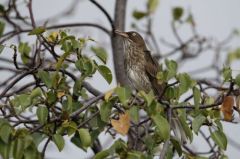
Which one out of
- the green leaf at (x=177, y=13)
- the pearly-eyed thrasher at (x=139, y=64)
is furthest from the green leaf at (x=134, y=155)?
the green leaf at (x=177, y=13)

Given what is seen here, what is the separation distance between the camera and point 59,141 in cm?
279

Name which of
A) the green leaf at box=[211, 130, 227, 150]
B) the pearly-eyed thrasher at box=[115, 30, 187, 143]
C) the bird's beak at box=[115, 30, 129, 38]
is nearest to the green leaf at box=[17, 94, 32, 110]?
the green leaf at box=[211, 130, 227, 150]

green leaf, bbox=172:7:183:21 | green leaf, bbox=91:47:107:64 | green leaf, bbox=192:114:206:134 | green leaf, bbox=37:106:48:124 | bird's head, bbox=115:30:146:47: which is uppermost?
green leaf, bbox=172:7:183:21

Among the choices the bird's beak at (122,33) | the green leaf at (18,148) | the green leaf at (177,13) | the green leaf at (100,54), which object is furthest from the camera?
the green leaf at (177,13)

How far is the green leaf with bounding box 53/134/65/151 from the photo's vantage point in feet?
9.08

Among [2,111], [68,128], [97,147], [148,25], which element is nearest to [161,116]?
[68,128]

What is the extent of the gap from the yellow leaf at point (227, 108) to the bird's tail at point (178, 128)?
21cm

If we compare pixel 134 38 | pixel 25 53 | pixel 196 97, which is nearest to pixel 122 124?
pixel 196 97

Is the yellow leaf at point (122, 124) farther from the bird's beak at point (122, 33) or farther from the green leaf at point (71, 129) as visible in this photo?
the bird's beak at point (122, 33)

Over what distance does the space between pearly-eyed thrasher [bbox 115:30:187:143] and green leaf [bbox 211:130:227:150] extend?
56.4 inches

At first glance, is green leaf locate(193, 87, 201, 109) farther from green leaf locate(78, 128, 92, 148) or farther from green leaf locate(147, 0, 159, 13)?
green leaf locate(147, 0, 159, 13)

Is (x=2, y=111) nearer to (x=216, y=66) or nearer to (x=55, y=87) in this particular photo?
(x=55, y=87)

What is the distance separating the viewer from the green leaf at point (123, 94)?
108 inches

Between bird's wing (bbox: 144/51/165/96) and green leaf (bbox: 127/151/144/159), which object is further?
bird's wing (bbox: 144/51/165/96)
